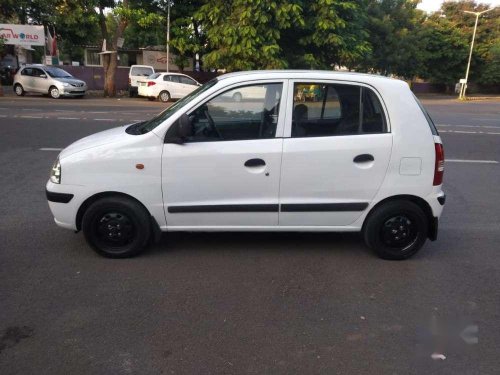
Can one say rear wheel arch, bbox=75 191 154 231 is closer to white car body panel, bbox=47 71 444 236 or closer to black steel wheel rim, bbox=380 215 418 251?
white car body panel, bbox=47 71 444 236

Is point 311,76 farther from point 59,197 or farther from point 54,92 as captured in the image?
point 54,92

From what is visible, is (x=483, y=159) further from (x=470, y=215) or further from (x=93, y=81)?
(x=93, y=81)

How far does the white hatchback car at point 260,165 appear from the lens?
4078 millimetres

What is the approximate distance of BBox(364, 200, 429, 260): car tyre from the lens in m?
4.29

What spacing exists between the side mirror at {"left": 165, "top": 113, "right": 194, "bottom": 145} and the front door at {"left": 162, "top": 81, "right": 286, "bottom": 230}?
1.5 inches

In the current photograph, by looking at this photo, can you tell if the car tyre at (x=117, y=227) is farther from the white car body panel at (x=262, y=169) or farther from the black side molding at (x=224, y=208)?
the black side molding at (x=224, y=208)

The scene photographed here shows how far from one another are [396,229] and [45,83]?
2317cm

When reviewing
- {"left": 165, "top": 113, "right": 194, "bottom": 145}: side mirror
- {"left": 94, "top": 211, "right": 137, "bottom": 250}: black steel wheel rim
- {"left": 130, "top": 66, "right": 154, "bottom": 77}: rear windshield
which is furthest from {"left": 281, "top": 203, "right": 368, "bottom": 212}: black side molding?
{"left": 130, "top": 66, "right": 154, "bottom": 77}: rear windshield

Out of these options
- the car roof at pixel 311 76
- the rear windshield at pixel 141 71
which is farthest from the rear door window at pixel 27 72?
the car roof at pixel 311 76

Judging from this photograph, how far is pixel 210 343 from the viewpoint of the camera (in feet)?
9.88

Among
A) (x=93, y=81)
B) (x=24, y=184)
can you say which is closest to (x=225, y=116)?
(x=24, y=184)

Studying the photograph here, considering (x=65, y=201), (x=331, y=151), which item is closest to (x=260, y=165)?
(x=331, y=151)

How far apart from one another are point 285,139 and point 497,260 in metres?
2.41

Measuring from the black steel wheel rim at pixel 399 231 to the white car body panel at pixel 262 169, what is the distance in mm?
239
